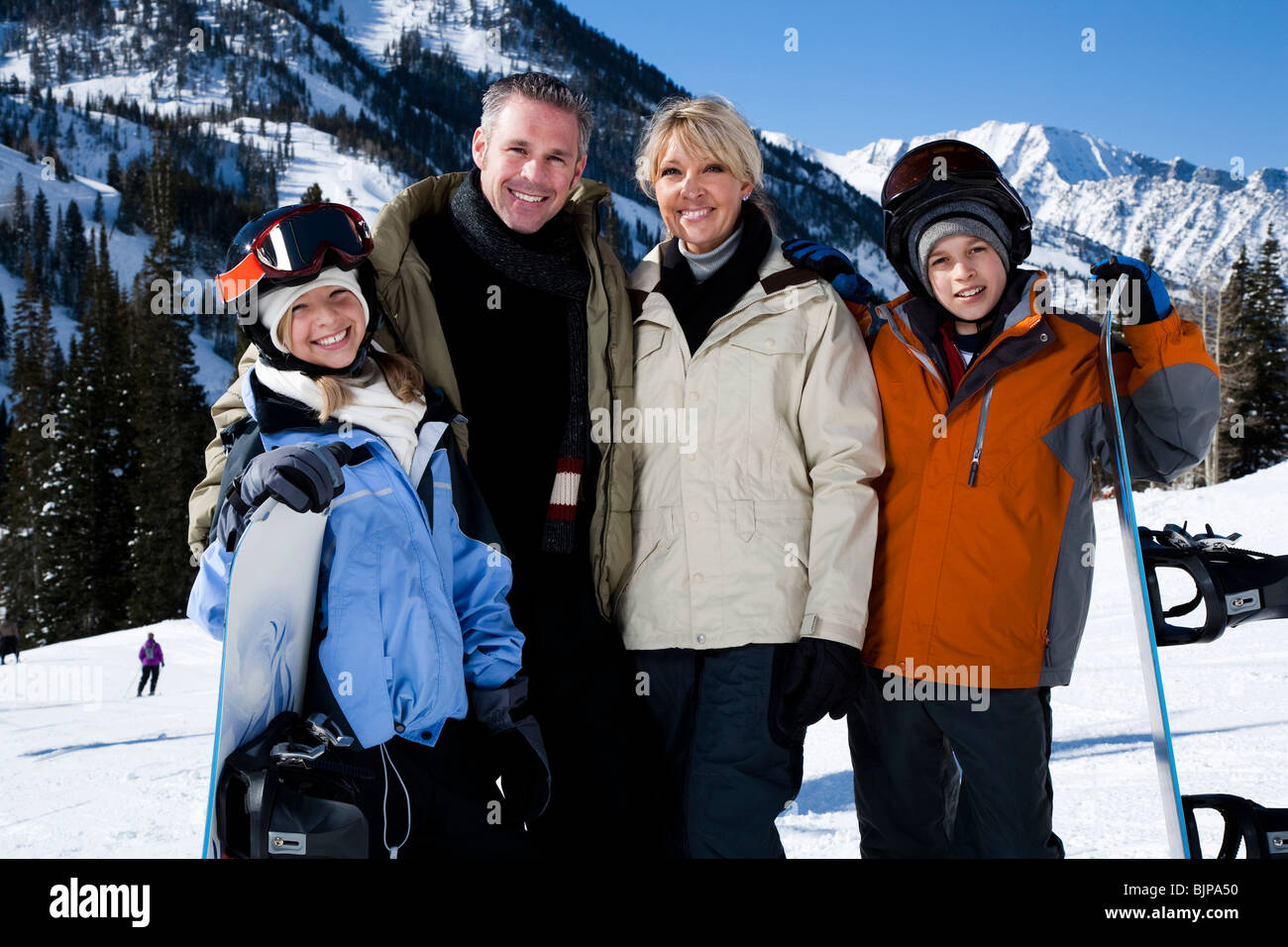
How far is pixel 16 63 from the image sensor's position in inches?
5778

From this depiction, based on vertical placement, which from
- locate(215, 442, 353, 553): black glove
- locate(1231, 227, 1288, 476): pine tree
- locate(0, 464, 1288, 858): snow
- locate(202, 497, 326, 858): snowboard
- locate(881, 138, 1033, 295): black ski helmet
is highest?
locate(1231, 227, 1288, 476): pine tree

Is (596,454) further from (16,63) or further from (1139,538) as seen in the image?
(16,63)

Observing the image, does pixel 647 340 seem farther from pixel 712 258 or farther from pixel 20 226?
pixel 20 226

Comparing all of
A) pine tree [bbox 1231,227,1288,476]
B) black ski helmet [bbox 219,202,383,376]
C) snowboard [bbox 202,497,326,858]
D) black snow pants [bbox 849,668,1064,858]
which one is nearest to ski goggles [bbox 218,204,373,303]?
black ski helmet [bbox 219,202,383,376]

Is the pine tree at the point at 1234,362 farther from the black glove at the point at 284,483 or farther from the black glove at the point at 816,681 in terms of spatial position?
the black glove at the point at 284,483

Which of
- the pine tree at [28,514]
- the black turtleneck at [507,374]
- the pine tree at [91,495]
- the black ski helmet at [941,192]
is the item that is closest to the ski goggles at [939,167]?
the black ski helmet at [941,192]

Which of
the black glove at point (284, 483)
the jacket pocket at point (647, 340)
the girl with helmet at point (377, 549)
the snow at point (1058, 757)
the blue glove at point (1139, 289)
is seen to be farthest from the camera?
the snow at point (1058, 757)

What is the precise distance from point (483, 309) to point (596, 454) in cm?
53

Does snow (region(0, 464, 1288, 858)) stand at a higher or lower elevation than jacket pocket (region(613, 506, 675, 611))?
lower

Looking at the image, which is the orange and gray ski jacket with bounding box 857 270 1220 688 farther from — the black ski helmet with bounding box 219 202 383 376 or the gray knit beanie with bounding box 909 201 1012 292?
the black ski helmet with bounding box 219 202 383 376

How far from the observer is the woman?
2.28 m

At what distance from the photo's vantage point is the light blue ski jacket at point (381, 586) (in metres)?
1.94

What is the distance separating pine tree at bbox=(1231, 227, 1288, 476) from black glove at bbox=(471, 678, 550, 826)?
1314 inches

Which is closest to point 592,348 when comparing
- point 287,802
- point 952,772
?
point 287,802
